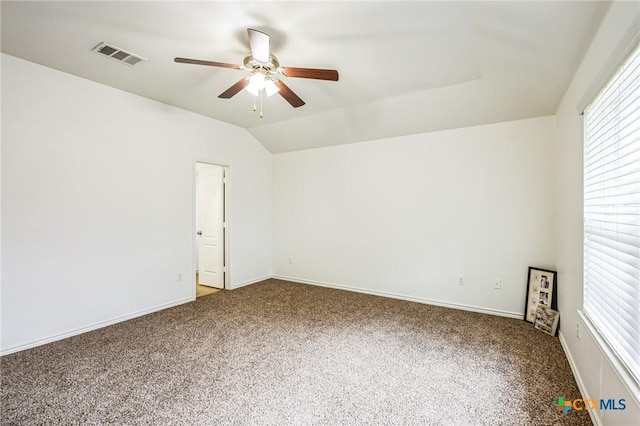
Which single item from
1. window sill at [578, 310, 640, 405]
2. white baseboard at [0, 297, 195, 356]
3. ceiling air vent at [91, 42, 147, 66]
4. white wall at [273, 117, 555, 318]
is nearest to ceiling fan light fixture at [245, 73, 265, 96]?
ceiling air vent at [91, 42, 147, 66]

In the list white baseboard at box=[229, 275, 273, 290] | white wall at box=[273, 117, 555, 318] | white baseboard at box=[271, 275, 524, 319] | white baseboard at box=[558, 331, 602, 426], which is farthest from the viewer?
white baseboard at box=[229, 275, 273, 290]

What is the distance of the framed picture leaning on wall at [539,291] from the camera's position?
128 inches

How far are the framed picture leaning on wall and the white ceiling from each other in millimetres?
1865

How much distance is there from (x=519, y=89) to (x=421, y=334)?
2.77m

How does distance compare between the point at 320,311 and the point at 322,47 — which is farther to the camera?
the point at 320,311

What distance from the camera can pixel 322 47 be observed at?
7.96 feet

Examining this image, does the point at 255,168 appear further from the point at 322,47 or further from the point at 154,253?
the point at 322,47

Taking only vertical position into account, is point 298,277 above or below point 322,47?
below

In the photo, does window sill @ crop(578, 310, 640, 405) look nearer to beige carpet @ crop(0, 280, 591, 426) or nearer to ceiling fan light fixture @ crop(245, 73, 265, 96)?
beige carpet @ crop(0, 280, 591, 426)

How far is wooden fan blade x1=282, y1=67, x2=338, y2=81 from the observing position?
2156 millimetres

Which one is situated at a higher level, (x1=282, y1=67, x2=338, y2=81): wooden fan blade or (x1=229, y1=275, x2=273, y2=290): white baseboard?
(x1=282, y1=67, x2=338, y2=81): wooden fan blade

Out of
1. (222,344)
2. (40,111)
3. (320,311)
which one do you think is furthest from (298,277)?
(40,111)

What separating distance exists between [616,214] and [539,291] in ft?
6.87

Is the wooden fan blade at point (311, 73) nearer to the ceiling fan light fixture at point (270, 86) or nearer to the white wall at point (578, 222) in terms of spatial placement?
the ceiling fan light fixture at point (270, 86)
